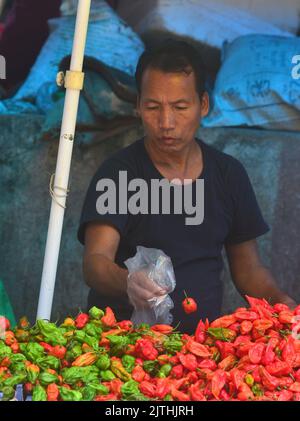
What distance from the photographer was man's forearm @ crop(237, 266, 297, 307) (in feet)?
11.3

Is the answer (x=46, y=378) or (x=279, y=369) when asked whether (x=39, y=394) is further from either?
(x=279, y=369)

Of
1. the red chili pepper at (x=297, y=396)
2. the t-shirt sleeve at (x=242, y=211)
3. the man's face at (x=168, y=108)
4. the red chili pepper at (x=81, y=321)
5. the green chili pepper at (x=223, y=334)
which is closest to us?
the red chili pepper at (x=297, y=396)

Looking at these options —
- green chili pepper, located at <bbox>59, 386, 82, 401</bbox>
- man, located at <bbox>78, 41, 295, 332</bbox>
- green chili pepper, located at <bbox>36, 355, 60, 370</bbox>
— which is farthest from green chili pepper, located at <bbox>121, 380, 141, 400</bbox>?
man, located at <bbox>78, 41, 295, 332</bbox>

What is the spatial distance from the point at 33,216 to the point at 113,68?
0.75 m

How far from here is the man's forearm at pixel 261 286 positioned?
11.3 ft

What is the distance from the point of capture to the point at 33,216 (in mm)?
4367

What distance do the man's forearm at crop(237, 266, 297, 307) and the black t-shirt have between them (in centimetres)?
11

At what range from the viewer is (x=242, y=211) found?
3.54 m

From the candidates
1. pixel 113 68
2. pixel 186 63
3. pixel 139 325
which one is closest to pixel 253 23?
pixel 113 68

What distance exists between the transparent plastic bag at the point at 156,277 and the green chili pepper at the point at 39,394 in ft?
1.62

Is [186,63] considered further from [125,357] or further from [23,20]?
[23,20]

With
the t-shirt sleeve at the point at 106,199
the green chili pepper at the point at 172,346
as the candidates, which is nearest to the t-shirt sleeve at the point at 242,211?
the t-shirt sleeve at the point at 106,199

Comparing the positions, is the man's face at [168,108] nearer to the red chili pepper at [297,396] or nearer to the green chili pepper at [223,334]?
the green chili pepper at [223,334]

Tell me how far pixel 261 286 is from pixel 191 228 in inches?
13.7
